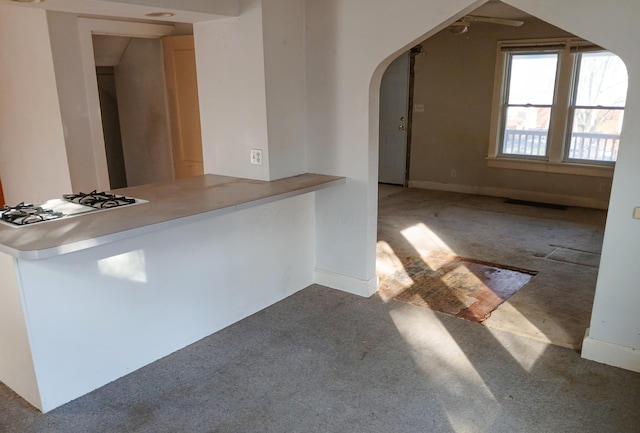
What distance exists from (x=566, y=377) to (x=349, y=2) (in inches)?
104

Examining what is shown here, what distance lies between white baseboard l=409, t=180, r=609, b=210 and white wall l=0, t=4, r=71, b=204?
518cm

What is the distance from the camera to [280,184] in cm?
327

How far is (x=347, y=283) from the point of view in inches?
148

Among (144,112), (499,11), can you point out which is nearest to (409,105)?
(499,11)

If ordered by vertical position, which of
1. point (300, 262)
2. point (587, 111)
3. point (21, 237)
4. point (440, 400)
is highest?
point (587, 111)

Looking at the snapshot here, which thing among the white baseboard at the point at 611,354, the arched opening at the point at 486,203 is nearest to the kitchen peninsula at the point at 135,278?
the arched opening at the point at 486,203

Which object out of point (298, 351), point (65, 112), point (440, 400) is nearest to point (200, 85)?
point (65, 112)

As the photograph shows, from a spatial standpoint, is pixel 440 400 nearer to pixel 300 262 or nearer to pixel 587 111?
pixel 300 262

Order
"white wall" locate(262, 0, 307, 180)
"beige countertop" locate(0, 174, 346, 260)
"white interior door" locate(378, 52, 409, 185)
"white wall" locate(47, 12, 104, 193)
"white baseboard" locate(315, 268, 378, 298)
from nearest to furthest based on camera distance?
1. "beige countertop" locate(0, 174, 346, 260)
2. "white wall" locate(262, 0, 307, 180)
3. "white baseboard" locate(315, 268, 378, 298)
4. "white wall" locate(47, 12, 104, 193)
5. "white interior door" locate(378, 52, 409, 185)

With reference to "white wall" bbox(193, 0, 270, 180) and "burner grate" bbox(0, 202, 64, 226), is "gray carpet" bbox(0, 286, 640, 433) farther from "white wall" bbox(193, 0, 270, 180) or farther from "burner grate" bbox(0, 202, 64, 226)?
"white wall" bbox(193, 0, 270, 180)

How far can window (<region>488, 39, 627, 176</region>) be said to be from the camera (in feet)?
19.4

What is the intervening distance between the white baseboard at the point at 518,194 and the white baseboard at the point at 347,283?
3.92m

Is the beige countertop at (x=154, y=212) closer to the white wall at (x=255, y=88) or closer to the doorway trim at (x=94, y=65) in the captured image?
the white wall at (x=255, y=88)

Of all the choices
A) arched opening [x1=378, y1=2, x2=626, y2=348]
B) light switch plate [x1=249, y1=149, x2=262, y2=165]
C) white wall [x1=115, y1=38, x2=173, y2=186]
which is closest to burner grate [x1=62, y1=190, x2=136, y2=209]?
light switch plate [x1=249, y1=149, x2=262, y2=165]
